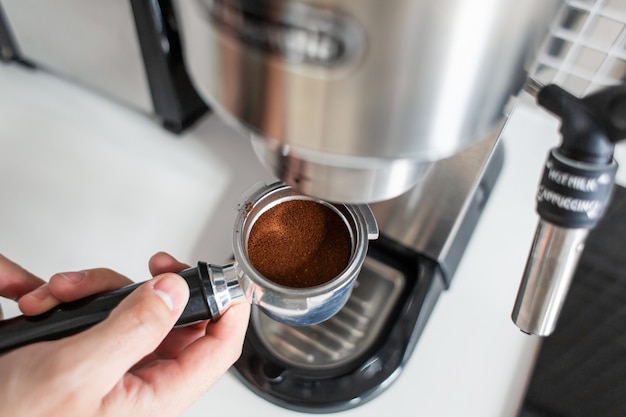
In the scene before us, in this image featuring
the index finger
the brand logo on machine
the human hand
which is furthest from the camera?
the index finger

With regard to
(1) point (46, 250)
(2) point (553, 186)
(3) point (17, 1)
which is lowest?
(1) point (46, 250)

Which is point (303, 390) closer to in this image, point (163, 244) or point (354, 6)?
point (163, 244)

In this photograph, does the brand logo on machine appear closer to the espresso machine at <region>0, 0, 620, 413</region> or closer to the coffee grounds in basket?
the espresso machine at <region>0, 0, 620, 413</region>

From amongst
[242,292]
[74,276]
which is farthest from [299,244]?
[74,276]

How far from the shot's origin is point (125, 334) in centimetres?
28

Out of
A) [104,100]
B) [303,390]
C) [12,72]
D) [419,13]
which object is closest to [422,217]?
[303,390]

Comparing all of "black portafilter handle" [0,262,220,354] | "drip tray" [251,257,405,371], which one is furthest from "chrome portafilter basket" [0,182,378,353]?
"drip tray" [251,257,405,371]

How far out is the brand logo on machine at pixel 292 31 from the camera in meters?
0.17

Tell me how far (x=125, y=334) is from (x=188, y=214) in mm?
244

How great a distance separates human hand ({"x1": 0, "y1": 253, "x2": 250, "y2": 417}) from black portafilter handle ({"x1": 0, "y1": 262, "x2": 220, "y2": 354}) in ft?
0.04

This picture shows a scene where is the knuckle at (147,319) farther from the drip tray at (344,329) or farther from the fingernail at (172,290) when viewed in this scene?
the drip tray at (344,329)

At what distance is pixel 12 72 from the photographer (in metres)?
0.62

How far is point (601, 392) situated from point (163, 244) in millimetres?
378

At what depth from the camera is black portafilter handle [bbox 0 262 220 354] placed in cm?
31
